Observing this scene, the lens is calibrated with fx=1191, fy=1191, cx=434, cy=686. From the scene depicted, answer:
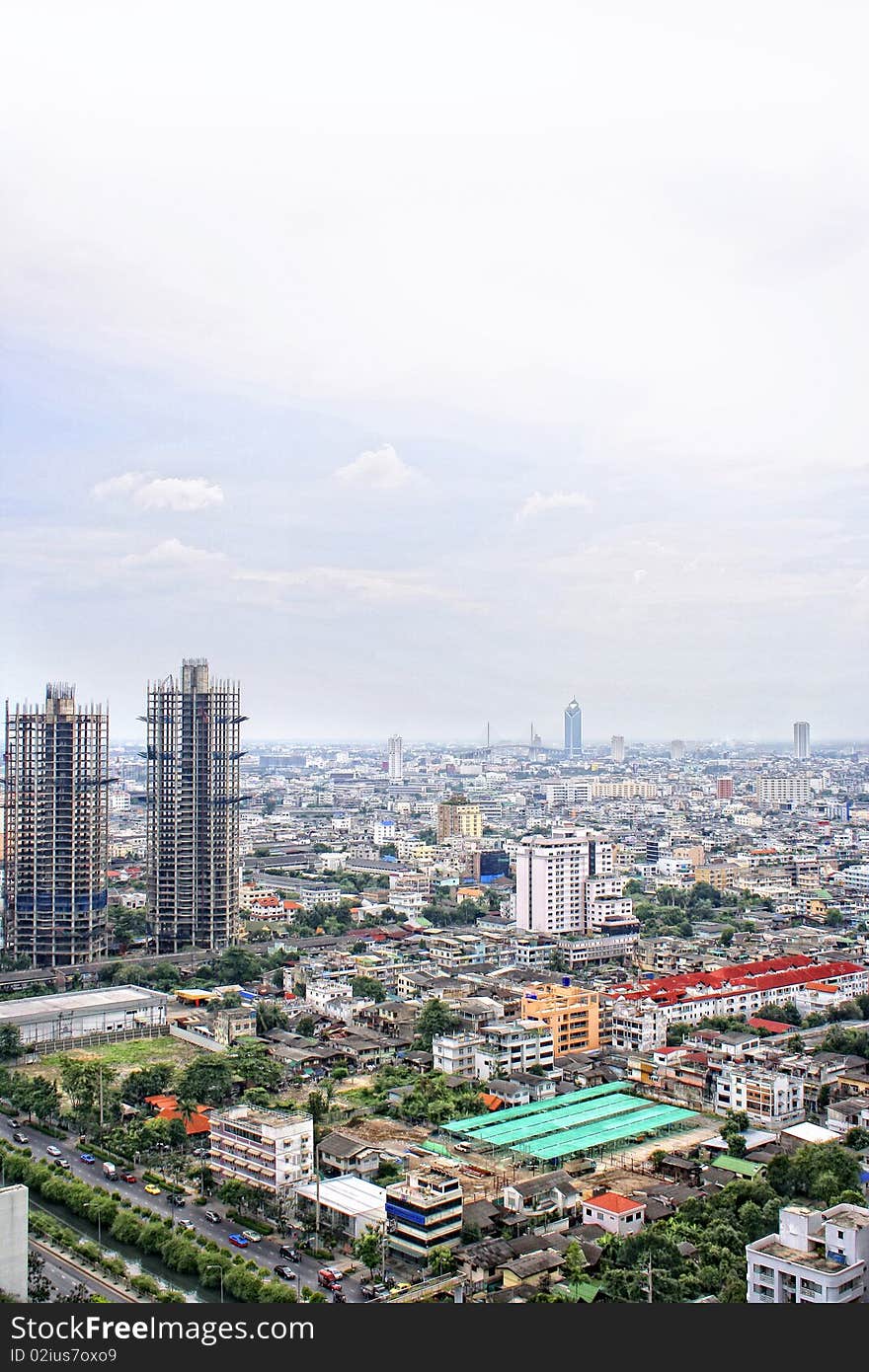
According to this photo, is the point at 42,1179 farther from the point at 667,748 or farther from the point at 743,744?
the point at 667,748

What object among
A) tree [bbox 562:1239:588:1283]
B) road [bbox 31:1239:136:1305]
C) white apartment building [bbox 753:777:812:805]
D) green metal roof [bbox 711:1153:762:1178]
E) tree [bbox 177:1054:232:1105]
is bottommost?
green metal roof [bbox 711:1153:762:1178]

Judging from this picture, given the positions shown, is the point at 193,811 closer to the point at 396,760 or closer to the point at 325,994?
the point at 325,994

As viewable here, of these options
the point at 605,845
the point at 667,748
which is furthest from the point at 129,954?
the point at 667,748

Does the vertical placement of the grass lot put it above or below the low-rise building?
below

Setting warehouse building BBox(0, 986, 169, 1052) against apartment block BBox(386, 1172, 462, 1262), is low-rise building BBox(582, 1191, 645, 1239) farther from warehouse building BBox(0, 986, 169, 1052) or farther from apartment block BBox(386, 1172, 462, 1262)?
warehouse building BBox(0, 986, 169, 1052)

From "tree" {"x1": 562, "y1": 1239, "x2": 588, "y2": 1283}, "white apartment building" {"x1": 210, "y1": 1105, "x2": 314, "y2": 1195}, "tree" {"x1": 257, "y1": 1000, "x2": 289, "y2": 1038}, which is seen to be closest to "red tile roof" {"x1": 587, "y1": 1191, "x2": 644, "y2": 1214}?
"tree" {"x1": 562, "y1": 1239, "x2": 588, "y2": 1283}

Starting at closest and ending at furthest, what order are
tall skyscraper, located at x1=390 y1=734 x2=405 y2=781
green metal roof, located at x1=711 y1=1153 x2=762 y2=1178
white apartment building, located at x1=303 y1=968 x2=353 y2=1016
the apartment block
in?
the apartment block < green metal roof, located at x1=711 y1=1153 x2=762 y2=1178 < white apartment building, located at x1=303 y1=968 x2=353 y2=1016 < tall skyscraper, located at x1=390 y1=734 x2=405 y2=781
